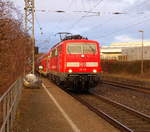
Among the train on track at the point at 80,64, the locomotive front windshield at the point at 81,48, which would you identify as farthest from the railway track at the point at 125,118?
the locomotive front windshield at the point at 81,48

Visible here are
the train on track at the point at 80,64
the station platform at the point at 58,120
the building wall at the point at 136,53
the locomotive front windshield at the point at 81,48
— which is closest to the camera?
the station platform at the point at 58,120

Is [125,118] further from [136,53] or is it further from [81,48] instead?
[136,53]

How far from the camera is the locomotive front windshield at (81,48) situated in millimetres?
18219

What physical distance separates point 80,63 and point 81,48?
1.02 metres

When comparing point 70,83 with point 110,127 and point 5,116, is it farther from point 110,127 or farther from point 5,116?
point 5,116

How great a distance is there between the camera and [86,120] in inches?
389

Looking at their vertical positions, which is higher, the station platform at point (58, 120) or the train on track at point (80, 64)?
the train on track at point (80, 64)

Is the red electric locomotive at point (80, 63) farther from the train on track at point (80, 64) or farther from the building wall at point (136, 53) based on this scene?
the building wall at point (136, 53)

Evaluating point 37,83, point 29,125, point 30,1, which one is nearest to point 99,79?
point 37,83

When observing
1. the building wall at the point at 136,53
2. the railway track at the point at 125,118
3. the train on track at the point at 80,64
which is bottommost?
A: the railway track at the point at 125,118

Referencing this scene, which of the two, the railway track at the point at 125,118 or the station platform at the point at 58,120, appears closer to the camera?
the station platform at the point at 58,120

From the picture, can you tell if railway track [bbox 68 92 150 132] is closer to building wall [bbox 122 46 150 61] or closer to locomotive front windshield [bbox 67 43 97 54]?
locomotive front windshield [bbox 67 43 97 54]

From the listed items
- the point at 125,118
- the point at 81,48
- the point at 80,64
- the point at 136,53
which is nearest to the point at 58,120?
the point at 125,118

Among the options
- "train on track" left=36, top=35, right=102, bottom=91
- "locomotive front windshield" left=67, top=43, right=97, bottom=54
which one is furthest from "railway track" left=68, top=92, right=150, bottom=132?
"locomotive front windshield" left=67, top=43, right=97, bottom=54
